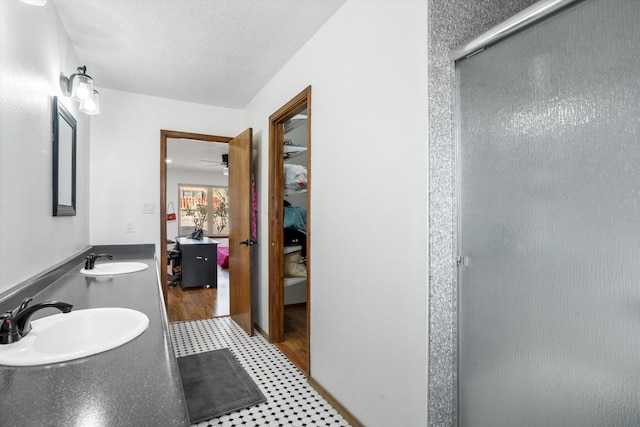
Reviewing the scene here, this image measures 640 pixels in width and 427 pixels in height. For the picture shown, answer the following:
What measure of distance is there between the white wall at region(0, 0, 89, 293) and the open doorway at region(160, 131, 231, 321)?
1536 mm

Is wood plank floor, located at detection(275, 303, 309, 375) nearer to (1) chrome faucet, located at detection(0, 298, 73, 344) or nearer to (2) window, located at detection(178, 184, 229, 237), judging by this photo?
(1) chrome faucet, located at detection(0, 298, 73, 344)

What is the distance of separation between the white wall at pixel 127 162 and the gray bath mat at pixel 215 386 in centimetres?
137

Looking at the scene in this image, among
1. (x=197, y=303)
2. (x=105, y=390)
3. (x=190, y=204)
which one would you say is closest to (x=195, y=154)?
(x=190, y=204)

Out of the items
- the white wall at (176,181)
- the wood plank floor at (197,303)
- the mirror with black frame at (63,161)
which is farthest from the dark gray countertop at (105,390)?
the white wall at (176,181)

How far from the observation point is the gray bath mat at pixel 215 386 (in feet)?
6.51

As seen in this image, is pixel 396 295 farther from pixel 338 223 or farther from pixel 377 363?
pixel 338 223

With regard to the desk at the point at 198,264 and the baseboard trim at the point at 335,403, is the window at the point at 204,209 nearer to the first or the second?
the desk at the point at 198,264

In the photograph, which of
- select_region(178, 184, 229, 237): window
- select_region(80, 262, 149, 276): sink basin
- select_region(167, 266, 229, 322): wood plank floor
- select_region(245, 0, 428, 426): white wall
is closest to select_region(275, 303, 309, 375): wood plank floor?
select_region(245, 0, 428, 426): white wall

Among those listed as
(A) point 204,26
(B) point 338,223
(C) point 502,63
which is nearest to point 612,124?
(C) point 502,63

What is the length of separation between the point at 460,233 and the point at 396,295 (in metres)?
0.41

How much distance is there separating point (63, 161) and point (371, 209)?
6.52 ft

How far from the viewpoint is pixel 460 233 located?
4.29 feet

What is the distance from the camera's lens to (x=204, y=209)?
28.3ft

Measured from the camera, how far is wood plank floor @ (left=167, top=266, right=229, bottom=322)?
3.79m
